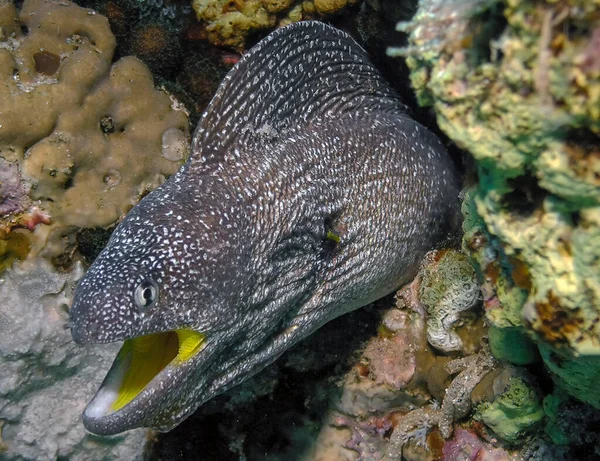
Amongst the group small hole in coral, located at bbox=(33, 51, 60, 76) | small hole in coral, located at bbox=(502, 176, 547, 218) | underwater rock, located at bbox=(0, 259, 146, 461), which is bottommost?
underwater rock, located at bbox=(0, 259, 146, 461)

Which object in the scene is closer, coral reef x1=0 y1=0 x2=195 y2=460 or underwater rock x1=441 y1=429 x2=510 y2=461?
underwater rock x1=441 y1=429 x2=510 y2=461

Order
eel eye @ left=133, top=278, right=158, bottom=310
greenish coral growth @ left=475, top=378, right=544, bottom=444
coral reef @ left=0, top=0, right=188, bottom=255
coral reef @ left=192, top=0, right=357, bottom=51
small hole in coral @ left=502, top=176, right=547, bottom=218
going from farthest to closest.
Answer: coral reef @ left=192, top=0, right=357, bottom=51, coral reef @ left=0, top=0, right=188, bottom=255, greenish coral growth @ left=475, top=378, right=544, bottom=444, eel eye @ left=133, top=278, right=158, bottom=310, small hole in coral @ left=502, top=176, right=547, bottom=218

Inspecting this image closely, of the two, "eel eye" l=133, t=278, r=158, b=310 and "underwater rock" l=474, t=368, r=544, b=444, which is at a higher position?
"eel eye" l=133, t=278, r=158, b=310

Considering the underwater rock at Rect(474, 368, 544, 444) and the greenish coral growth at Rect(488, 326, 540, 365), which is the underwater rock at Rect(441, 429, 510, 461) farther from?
the greenish coral growth at Rect(488, 326, 540, 365)

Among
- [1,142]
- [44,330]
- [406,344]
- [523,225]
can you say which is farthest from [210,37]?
[523,225]

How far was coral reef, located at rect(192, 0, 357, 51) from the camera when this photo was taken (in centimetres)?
379

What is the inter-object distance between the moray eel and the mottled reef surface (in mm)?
476

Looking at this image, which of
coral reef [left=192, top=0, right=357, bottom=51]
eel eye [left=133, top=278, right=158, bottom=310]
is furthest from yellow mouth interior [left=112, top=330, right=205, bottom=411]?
coral reef [left=192, top=0, right=357, bottom=51]

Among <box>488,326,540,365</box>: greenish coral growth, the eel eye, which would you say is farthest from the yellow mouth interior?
<box>488,326,540,365</box>: greenish coral growth

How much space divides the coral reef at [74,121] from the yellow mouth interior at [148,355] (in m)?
1.28

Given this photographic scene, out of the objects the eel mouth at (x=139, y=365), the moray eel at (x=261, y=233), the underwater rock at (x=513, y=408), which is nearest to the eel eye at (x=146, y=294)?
the moray eel at (x=261, y=233)

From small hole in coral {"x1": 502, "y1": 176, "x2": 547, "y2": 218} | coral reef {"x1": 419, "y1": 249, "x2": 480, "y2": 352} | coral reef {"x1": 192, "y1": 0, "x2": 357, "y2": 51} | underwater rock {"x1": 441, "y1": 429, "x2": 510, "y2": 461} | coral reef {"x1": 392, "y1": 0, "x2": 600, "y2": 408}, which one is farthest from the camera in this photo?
coral reef {"x1": 192, "y1": 0, "x2": 357, "y2": 51}

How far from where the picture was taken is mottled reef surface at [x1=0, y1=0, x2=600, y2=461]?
2582 millimetres

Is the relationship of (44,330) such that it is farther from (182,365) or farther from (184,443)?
(182,365)
